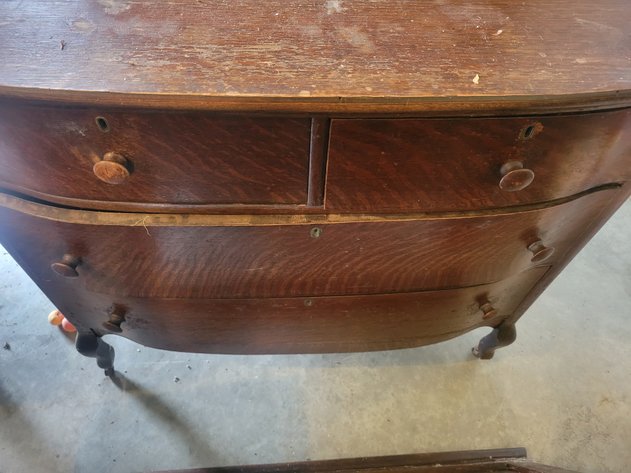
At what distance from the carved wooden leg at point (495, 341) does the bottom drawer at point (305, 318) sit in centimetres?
8

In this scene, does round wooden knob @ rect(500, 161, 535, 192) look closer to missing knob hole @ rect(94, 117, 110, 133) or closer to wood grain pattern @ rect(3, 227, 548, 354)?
wood grain pattern @ rect(3, 227, 548, 354)

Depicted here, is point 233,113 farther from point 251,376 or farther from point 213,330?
point 251,376

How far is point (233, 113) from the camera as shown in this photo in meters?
0.46

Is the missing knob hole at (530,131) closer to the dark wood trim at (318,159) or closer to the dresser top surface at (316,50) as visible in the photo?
the dresser top surface at (316,50)

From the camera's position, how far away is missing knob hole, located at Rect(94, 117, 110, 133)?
0.47 meters

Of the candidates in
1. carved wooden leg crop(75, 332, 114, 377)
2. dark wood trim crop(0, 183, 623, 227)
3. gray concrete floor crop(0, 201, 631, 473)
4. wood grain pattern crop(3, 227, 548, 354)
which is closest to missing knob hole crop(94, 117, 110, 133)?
dark wood trim crop(0, 183, 623, 227)

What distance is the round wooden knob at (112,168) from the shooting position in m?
0.50

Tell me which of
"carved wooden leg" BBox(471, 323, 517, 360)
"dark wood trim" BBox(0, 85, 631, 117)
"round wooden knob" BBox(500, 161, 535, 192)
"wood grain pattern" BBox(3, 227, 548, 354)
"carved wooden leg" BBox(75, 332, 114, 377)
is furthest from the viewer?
"carved wooden leg" BBox(471, 323, 517, 360)

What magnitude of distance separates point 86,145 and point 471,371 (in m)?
1.19

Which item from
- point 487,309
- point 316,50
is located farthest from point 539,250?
point 316,50

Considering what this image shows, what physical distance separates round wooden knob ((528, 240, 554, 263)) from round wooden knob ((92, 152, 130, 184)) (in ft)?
2.11

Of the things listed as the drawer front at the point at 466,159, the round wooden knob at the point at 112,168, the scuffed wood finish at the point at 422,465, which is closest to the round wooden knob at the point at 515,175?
the drawer front at the point at 466,159

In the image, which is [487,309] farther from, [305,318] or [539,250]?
[305,318]

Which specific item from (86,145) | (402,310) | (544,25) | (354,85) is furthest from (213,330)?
(544,25)
